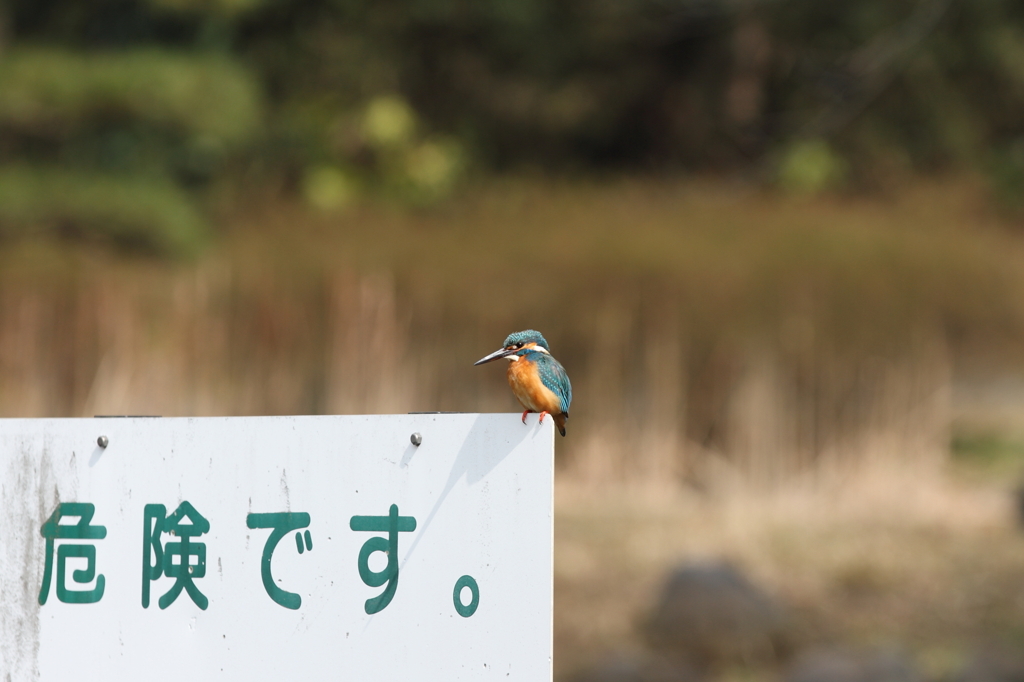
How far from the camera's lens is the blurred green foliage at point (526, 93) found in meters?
8.23

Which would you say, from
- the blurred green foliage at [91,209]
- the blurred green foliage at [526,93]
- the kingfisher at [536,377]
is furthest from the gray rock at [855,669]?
the blurred green foliage at [91,209]

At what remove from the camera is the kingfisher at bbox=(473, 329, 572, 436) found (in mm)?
1576

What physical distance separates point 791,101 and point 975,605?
600cm

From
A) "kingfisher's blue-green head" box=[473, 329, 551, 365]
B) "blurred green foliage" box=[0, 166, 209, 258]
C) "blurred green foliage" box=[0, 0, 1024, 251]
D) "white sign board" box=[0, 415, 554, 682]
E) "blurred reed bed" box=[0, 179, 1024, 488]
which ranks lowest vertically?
"white sign board" box=[0, 415, 554, 682]

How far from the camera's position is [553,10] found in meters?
9.38

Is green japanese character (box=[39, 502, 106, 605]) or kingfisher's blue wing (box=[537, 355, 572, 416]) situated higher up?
kingfisher's blue wing (box=[537, 355, 572, 416])

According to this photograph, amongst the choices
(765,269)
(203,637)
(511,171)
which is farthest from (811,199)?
(203,637)

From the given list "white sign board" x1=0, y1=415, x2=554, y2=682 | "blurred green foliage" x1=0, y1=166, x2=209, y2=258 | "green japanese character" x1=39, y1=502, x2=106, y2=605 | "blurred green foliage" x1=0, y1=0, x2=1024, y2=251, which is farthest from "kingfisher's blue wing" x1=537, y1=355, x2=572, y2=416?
"blurred green foliage" x1=0, y1=0, x2=1024, y2=251

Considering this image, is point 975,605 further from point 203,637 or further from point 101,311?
point 101,311

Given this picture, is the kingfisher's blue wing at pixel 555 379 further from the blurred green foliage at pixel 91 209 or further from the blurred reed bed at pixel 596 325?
the blurred green foliage at pixel 91 209

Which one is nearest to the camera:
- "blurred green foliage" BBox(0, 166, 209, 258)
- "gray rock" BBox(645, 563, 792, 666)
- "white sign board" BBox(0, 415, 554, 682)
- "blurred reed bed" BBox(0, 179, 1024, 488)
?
"white sign board" BBox(0, 415, 554, 682)

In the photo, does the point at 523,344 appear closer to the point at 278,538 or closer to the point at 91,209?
the point at 278,538

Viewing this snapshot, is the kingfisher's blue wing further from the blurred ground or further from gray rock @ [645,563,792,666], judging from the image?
gray rock @ [645,563,792,666]

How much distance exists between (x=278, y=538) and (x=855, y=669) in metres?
2.62
